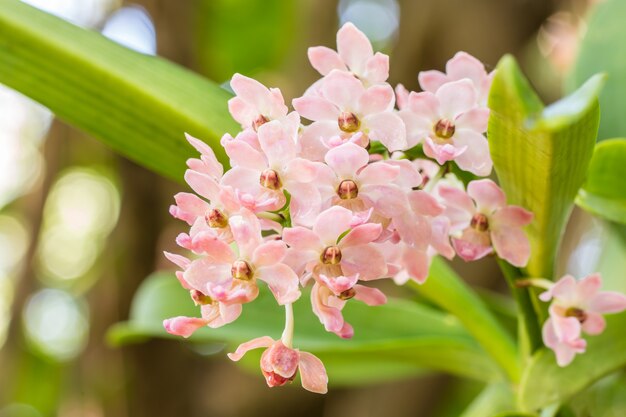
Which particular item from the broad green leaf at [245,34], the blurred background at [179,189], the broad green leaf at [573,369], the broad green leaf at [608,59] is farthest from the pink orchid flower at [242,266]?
the broad green leaf at [245,34]

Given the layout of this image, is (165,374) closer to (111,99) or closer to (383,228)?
(111,99)

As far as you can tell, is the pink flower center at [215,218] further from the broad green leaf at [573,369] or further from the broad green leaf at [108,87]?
the broad green leaf at [573,369]

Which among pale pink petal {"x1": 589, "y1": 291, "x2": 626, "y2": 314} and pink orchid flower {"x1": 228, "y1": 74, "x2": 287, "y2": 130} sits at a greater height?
pink orchid flower {"x1": 228, "y1": 74, "x2": 287, "y2": 130}

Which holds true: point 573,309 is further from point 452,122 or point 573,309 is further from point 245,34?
point 245,34

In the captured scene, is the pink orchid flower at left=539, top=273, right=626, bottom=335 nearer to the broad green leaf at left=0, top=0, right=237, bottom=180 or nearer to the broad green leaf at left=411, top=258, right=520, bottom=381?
the broad green leaf at left=411, top=258, right=520, bottom=381

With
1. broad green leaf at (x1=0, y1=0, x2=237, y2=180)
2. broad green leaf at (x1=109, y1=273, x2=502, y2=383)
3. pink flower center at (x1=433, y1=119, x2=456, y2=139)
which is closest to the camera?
pink flower center at (x1=433, y1=119, x2=456, y2=139)

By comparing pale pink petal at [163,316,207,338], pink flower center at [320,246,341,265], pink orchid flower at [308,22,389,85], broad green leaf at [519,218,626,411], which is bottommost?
broad green leaf at [519,218,626,411]

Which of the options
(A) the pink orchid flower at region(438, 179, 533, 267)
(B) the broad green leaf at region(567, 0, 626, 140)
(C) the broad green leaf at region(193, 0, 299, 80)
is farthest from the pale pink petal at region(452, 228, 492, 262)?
(C) the broad green leaf at region(193, 0, 299, 80)
